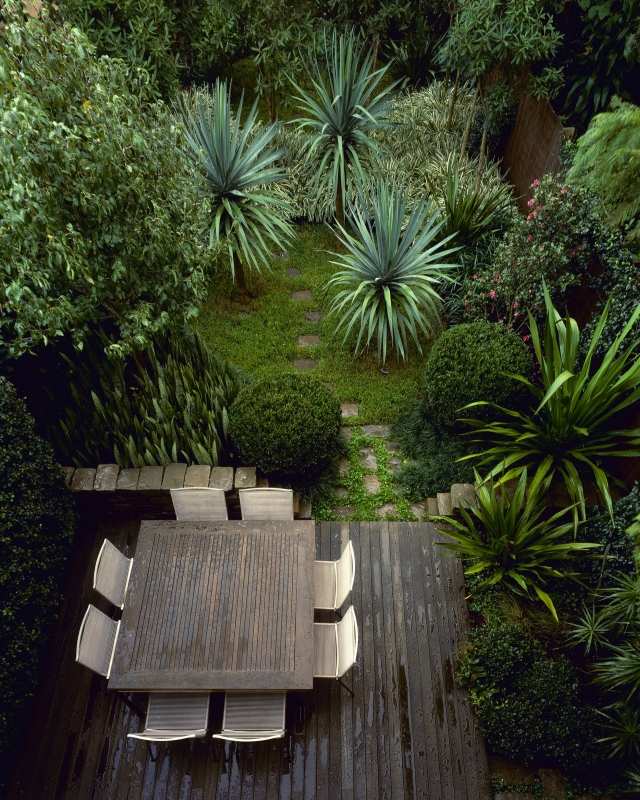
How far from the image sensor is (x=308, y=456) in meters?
4.42

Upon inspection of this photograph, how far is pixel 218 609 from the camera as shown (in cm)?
345

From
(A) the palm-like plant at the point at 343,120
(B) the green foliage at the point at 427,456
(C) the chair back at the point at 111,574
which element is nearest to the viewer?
(C) the chair back at the point at 111,574

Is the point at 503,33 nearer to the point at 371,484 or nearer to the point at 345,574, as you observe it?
the point at 371,484

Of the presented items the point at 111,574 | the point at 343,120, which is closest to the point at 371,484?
the point at 111,574

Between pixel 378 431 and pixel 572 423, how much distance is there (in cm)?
166

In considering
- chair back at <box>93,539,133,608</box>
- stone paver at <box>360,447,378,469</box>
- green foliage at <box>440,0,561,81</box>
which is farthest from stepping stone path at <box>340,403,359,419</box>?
green foliage at <box>440,0,561,81</box>

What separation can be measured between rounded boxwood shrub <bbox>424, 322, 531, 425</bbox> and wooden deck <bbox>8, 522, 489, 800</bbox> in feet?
4.95

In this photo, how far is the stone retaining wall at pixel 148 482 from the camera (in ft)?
14.4

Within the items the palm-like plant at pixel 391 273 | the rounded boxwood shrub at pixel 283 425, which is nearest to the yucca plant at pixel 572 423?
the rounded boxwood shrub at pixel 283 425

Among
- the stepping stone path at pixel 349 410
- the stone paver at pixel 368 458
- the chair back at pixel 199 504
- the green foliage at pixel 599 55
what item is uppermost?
the green foliage at pixel 599 55

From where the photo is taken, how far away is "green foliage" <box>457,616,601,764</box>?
337cm

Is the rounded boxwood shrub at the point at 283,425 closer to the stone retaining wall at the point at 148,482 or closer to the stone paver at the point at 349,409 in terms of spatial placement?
the stone retaining wall at the point at 148,482

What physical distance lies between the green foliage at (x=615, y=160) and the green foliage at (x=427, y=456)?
2224mm

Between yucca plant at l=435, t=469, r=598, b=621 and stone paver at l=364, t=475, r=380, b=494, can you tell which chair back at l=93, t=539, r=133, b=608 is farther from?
yucca plant at l=435, t=469, r=598, b=621
